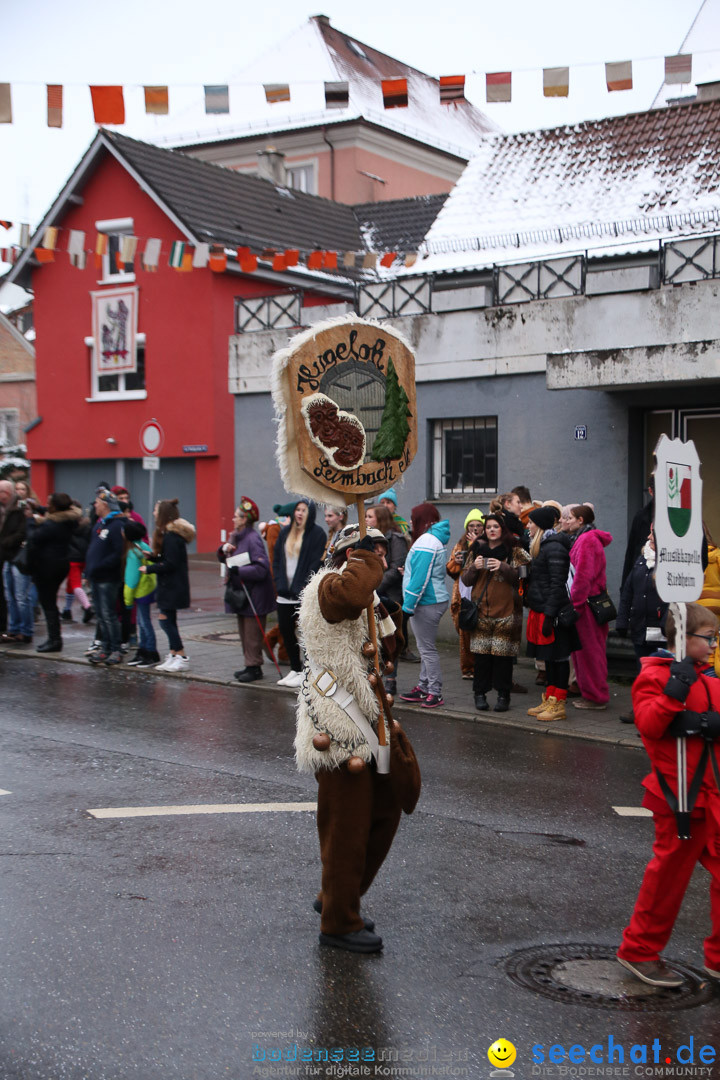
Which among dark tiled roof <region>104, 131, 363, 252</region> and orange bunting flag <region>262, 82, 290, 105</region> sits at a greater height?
dark tiled roof <region>104, 131, 363, 252</region>

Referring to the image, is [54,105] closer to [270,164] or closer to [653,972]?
[653,972]

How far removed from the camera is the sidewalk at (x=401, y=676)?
31.7 feet

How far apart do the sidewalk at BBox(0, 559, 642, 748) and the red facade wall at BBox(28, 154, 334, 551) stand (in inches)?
353

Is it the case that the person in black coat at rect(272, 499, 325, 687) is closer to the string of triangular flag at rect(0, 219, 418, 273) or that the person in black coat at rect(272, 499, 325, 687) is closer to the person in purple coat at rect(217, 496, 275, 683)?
the person in purple coat at rect(217, 496, 275, 683)

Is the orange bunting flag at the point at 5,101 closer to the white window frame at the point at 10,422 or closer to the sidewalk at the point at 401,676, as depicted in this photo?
the sidewalk at the point at 401,676

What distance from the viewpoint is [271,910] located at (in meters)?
5.05

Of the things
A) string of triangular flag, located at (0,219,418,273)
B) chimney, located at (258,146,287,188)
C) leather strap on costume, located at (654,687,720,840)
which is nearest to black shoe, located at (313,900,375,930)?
leather strap on costume, located at (654,687,720,840)

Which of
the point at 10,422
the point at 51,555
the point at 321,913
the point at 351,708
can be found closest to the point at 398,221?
the point at 10,422

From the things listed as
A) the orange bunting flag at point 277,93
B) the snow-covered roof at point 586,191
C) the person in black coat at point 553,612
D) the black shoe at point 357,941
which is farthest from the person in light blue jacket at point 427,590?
the snow-covered roof at point 586,191

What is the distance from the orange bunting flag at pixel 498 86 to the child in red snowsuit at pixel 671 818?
904 centimetres

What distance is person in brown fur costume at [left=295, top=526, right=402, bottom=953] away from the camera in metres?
4.62

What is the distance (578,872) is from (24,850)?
9.49ft

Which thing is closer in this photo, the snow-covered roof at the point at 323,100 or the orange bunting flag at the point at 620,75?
the orange bunting flag at the point at 620,75

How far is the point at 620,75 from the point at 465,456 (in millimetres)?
5299
